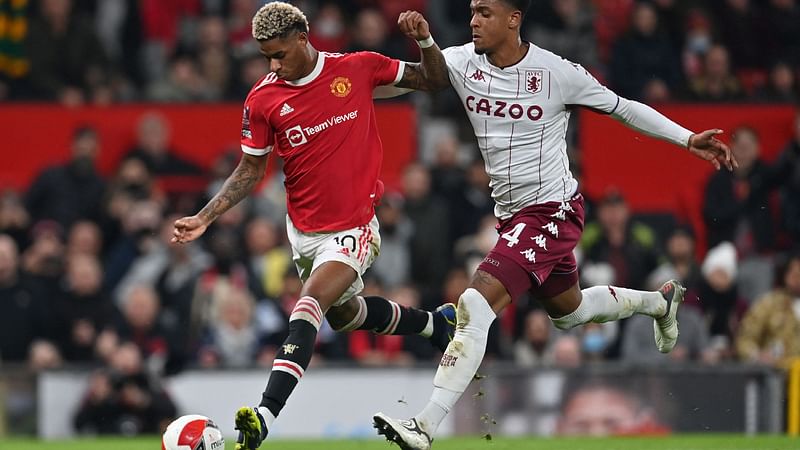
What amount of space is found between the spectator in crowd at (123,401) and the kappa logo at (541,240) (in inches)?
216

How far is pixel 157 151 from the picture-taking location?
699 inches

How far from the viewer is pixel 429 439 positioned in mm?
9250

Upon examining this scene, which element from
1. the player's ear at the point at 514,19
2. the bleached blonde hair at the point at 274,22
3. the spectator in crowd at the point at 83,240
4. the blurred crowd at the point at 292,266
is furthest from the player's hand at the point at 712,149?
the spectator in crowd at the point at 83,240

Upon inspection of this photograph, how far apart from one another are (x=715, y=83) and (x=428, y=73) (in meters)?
8.98

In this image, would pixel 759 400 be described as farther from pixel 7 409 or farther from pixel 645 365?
pixel 7 409

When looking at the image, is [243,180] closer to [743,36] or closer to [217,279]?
[217,279]

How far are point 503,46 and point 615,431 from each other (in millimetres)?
5292

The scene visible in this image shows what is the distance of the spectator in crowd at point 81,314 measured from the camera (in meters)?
15.4

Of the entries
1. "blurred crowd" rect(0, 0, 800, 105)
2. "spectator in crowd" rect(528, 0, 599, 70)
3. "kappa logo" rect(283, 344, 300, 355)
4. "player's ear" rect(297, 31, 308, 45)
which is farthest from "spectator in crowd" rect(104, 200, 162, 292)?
"kappa logo" rect(283, 344, 300, 355)

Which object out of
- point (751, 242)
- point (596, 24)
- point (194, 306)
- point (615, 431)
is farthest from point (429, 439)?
Result: point (596, 24)

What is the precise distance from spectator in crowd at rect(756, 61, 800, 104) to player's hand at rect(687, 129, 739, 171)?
29.0ft

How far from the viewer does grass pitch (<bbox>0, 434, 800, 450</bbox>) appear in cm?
1182

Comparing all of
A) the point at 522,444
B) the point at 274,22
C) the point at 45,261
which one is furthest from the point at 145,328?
the point at 274,22

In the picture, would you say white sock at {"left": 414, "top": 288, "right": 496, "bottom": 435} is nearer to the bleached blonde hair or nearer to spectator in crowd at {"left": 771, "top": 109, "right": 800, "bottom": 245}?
the bleached blonde hair
